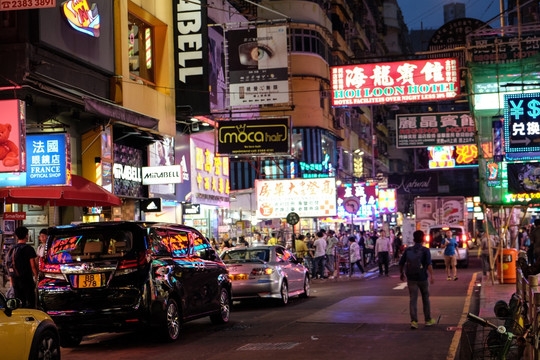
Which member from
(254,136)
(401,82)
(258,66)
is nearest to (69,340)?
(258,66)

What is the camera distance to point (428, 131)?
33.9 m

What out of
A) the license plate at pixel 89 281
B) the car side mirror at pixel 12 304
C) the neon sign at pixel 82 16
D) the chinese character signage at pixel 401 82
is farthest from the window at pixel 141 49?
the car side mirror at pixel 12 304

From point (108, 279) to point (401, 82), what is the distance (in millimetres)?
16451

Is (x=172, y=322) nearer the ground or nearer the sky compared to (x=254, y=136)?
nearer the ground

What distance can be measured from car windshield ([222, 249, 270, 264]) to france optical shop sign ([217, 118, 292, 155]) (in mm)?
6706

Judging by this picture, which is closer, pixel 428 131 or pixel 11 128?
pixel 11 128

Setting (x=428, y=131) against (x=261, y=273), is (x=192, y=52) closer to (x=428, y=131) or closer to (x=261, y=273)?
(x=261, y=273)

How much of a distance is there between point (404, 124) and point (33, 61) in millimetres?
18431

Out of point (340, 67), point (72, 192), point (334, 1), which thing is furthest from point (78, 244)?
point (334, 1)

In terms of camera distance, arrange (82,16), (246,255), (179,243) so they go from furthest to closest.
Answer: (82,16)
(246,255)
(179,243)

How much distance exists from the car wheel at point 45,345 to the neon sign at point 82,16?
11908mm

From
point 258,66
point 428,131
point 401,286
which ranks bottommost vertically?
point 401,286

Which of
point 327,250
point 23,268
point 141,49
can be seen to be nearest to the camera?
point 23,268

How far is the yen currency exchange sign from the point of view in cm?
1967
